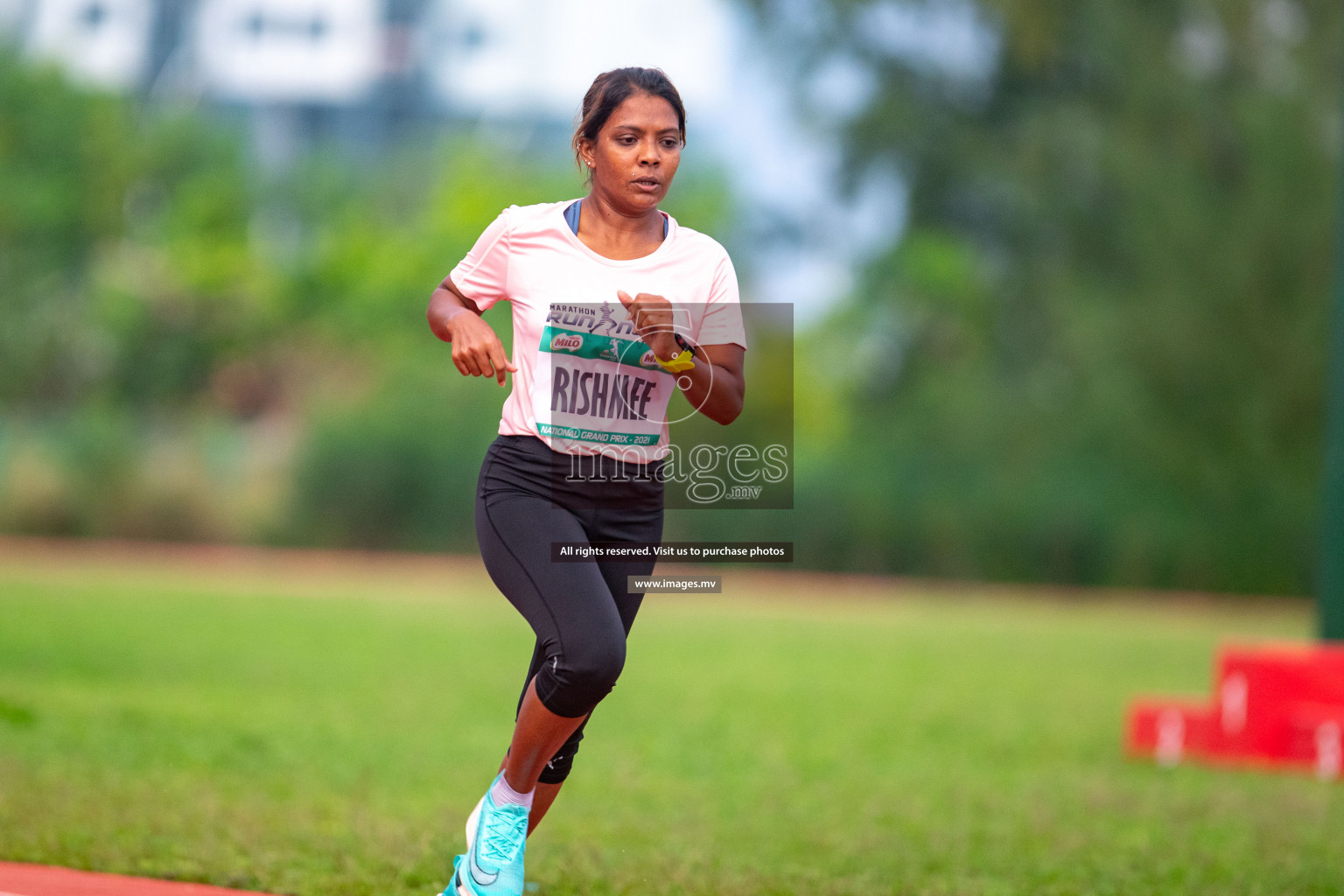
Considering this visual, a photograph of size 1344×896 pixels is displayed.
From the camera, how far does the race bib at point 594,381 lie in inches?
159

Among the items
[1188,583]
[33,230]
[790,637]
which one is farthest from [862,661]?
[33,230]

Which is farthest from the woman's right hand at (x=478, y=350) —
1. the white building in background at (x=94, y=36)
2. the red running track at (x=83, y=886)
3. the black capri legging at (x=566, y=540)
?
the white building in background at (x=94, y=36)

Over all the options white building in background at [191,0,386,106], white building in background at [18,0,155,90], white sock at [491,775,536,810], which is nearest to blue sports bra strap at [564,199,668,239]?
white sock at [491,775,536,810]

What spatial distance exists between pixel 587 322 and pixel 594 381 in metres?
0.17

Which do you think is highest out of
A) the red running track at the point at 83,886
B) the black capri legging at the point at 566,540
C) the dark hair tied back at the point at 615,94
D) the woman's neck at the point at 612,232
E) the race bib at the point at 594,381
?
the dark hair tied back at the point at 615,94

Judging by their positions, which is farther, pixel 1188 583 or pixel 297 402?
pixel 297 402

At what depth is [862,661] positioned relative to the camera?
14.9m

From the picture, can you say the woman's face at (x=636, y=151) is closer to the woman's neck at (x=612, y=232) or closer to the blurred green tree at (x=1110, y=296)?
the woman's neck at (x=612, y=232)

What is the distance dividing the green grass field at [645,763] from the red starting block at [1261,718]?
0.34 m

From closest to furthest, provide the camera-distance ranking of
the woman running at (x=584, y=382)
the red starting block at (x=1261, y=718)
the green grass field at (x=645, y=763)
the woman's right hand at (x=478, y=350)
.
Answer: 1. the woman's right hand at (x=478, y=350)
2. the woman running at (x=584, y=382)
3. the green grass field at (x=645, y=763)
4. the red starting block at (x=1261, y=718)

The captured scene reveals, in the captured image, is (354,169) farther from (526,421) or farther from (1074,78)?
(526,421)

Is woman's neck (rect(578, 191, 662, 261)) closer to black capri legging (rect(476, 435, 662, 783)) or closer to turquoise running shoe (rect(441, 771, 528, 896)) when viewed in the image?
black capri legging (rect(476, 435, 662, 783))

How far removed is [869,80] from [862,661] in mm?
20732

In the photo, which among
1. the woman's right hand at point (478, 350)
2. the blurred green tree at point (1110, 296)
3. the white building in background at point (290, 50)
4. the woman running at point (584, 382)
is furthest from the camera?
the white building in background at point (290, 50)
